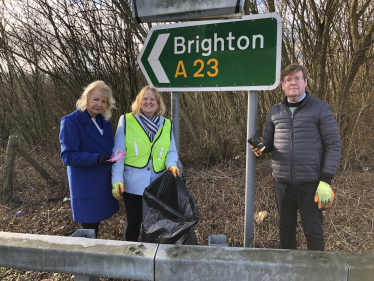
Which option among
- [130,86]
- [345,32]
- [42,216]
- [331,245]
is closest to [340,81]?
[345,32]

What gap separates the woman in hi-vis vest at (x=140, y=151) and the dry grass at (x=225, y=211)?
1162 mm

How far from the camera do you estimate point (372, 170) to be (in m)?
4.45

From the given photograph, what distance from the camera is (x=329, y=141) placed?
6.33 ft

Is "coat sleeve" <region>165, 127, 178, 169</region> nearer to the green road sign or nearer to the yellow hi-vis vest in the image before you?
the yellow hi-vis vest

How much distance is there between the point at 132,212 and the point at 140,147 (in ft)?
2.11

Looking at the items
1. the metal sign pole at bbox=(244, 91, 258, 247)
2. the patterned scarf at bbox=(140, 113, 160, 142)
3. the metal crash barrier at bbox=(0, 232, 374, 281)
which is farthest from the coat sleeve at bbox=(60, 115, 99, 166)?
the metal sign pole at bbox=(244, 91, 258, 247)

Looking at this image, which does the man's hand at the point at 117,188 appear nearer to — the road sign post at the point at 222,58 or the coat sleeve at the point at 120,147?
the coat sleeve at the point at 120,147

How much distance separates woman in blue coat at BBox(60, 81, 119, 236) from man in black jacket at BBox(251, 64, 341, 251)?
138cm

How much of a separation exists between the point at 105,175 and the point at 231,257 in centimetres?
136

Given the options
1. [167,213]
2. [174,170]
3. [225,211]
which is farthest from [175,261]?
[225,211]

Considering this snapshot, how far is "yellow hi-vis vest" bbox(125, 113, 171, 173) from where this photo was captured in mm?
2135

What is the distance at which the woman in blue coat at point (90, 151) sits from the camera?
6.56 ft

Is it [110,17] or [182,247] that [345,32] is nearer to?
[110,17]

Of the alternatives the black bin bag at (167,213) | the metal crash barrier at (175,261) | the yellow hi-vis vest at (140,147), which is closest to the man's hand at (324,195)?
the metal crash barrier at (175,261)
